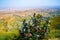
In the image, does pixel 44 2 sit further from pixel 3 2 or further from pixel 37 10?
pixel 3 2

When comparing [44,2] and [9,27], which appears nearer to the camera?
[9,27]

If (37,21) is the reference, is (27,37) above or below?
below

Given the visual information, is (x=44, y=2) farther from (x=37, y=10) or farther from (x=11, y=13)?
(x=11, y=13)

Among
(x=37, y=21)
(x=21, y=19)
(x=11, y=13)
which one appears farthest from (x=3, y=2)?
(x=37, y=21)

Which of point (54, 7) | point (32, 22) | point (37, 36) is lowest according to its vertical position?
point (37, 36)

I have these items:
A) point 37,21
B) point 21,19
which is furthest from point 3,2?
point 37,21

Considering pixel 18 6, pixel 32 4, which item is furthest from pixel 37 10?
pixel 18 6

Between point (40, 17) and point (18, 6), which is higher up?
point (18, 6)
